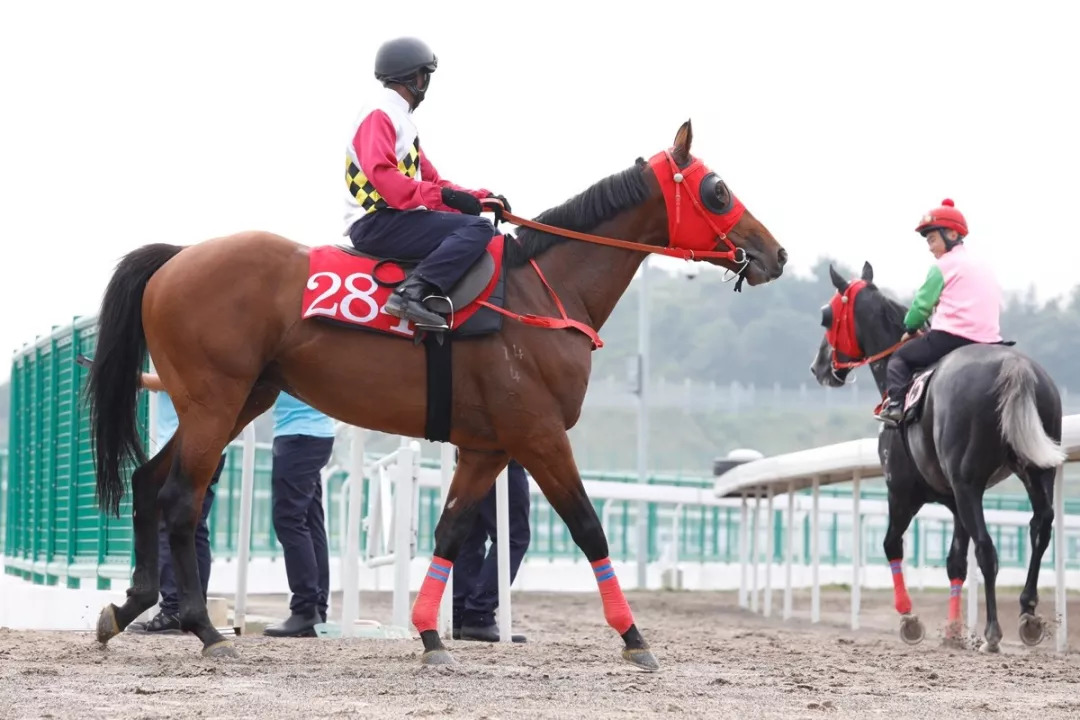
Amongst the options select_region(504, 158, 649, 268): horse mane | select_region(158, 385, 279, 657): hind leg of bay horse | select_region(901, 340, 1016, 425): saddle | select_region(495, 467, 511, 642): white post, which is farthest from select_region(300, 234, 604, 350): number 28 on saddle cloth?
select_region(901, 340, 1016, 425): saddle

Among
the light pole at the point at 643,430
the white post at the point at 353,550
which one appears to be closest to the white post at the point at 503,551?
the white post at the point at 353,550

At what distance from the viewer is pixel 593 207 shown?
282 inches

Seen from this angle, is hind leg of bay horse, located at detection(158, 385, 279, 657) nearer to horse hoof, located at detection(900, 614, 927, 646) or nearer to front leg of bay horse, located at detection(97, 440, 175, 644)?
front leg of bay horse, located at detection(97, 440, 175, 644)

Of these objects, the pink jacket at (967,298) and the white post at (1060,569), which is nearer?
the white post at (1060,569)

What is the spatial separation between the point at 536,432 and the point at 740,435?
68396 millimetres

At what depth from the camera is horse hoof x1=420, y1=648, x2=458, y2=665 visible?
6699mm

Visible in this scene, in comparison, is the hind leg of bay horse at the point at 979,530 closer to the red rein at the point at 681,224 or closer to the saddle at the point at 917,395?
the saddle at the point at 917,395

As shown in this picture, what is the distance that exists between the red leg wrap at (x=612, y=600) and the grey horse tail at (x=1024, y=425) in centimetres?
331

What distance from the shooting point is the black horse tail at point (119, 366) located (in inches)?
279

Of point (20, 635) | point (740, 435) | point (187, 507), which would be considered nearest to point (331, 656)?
point (187, 507)

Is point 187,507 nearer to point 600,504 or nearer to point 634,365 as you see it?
point 600,504

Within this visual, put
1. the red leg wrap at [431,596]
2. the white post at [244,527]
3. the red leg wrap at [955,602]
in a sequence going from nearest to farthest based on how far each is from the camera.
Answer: the red leg wrap at [431,596]
the white post at [244,527]
the red leg wrap at [955,602]

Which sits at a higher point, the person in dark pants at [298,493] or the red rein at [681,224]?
the red rein at [681,224]

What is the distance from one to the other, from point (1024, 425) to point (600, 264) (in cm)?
328
